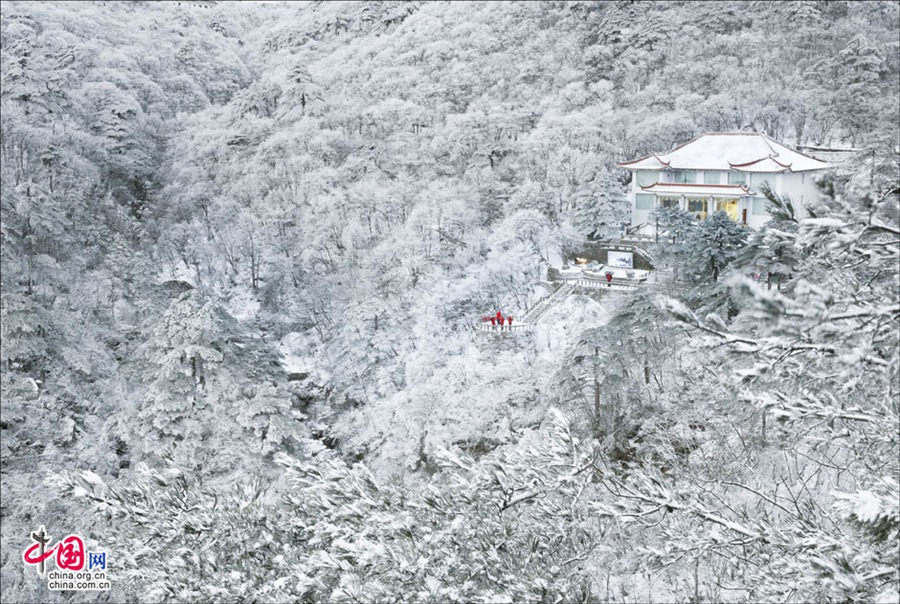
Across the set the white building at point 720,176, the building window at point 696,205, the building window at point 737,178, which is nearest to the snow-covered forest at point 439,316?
the white building at point 720,176

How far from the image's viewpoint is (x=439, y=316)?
2350cm

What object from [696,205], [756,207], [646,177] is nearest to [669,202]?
[696,205]

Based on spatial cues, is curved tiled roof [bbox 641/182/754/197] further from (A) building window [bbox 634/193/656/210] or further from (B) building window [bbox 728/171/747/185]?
(B) building window [bbox 728/171/747/185]

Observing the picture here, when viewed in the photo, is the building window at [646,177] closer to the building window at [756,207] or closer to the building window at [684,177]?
the building window at [684,177]

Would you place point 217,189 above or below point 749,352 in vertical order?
below

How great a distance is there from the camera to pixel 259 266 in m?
30.1

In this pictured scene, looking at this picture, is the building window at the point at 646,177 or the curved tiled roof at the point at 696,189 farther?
the building window at the point at 646,177

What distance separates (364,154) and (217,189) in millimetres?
8001

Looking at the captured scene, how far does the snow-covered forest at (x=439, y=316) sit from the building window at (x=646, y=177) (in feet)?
6.95

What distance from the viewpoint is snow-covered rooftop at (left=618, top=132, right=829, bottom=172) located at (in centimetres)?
2317

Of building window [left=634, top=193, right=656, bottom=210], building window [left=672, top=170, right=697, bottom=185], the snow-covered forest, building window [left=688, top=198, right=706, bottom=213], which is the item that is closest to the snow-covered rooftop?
building window [left=672, top=170, right=697, bottom=185]

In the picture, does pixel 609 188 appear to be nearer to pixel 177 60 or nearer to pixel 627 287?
pixel 627 287

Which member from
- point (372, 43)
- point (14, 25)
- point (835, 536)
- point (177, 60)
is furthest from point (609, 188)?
point (14, 25)

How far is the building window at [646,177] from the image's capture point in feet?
85.4
